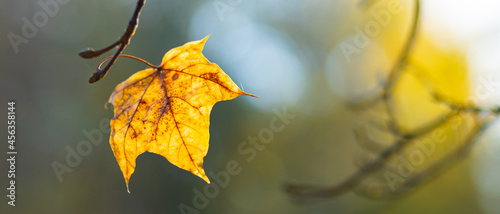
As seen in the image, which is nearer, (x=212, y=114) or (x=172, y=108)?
(x=172, y=108)

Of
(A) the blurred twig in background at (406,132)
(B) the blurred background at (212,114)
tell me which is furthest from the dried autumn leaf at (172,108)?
(B) the blurred background at (212,114)

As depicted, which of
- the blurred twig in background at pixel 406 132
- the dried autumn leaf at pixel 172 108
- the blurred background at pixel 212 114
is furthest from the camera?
the blurred background at pixel 212 114

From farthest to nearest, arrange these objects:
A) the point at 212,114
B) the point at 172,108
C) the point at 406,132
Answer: the point at 212,114 → the point at 406,132 → the point at 172,108

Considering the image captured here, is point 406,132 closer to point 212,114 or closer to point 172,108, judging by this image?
point 172,108

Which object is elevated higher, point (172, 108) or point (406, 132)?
point (172, 108)

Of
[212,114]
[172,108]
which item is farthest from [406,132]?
[212,114]

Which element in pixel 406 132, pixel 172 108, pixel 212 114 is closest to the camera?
pixel 172 108

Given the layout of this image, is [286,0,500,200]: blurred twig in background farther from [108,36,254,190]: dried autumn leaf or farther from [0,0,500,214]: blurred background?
[0,0,500,214]: blurred background

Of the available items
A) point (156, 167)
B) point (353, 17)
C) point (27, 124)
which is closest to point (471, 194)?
point (353, 17)

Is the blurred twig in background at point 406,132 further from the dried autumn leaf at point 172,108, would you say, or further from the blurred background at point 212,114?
the blurred background at point 212,114
